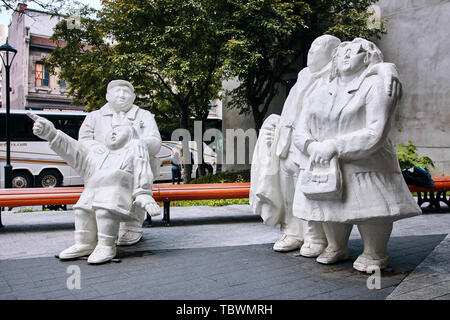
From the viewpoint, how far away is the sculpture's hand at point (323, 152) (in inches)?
141

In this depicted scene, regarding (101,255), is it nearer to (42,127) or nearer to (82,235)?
(82,235)

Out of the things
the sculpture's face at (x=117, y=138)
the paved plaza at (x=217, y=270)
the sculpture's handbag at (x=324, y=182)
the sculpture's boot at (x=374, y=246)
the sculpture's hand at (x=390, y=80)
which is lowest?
the paved plaza at (x=217, y=270)

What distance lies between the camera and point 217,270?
4055mm

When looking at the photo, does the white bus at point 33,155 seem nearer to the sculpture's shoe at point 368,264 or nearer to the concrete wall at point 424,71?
the concrete wall at point 424,71

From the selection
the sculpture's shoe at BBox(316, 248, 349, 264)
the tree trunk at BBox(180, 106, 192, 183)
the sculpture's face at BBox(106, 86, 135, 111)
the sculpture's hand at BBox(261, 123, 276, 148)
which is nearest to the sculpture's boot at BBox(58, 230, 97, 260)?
the sculpture's face at BBox(106, 86, 135, 111)

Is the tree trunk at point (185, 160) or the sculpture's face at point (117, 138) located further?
the tree trunk at point (185, 160)

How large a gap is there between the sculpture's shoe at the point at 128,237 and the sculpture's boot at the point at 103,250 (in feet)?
2.58

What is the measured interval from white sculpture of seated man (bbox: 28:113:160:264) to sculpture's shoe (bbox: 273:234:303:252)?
4.85 ft

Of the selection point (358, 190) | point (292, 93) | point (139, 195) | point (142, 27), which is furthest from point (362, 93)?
point (142, 27)

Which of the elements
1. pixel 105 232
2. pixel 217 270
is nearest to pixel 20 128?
pixel 105 232

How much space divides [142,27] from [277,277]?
10.6 m

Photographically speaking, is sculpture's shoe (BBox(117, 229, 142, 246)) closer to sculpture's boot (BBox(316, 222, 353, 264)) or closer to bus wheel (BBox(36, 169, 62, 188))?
sculpture's boot (BBox(316, 222, 353, 264))

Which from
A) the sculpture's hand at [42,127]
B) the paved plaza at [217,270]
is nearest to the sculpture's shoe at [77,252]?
the paved plaza at [217,270]

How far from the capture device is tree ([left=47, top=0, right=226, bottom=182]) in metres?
11.9
